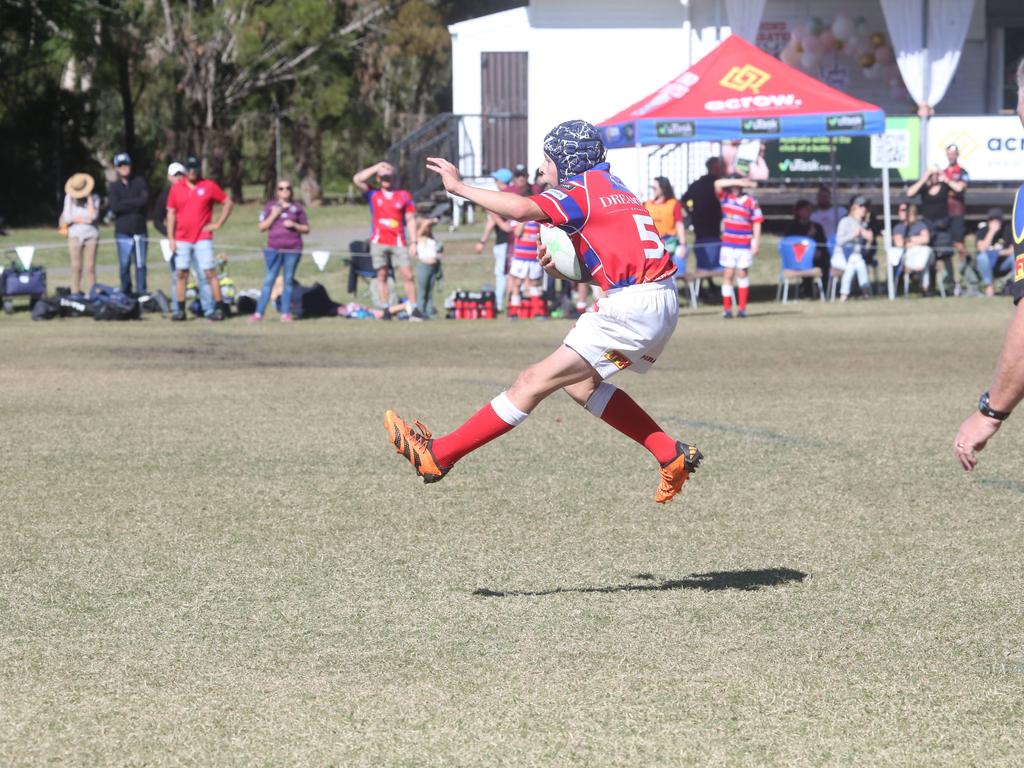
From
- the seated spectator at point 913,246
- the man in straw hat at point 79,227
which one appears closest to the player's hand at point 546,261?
the man in straw hat at point 79,227

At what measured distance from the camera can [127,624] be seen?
6.07m

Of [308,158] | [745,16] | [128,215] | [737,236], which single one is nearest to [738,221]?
[737,236]

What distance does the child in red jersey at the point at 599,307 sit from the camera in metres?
6.72

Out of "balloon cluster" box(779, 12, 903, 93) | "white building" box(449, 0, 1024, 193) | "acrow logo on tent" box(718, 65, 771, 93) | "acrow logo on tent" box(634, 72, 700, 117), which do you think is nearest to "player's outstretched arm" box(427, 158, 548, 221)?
"acrow logo on tent" box(634, 72, 700, 117)

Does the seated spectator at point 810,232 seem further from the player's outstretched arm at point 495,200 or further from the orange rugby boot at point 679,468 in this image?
the player's outstretched arm at point 495,200

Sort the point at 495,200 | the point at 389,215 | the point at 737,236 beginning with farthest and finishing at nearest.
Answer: the point at 737,236, the point at 389,215, the point at 495,200

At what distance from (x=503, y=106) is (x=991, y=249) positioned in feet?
50.9

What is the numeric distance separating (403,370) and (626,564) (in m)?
8.13

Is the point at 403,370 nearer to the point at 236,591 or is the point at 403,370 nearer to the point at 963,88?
the point at 236,591

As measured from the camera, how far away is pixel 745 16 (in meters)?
31.6

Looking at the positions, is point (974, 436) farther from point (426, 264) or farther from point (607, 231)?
point (426, 264)

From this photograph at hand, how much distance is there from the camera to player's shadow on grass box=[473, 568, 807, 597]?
21.7 ft

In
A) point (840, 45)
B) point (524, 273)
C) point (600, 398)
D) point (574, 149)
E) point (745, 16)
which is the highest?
point (745, 16)

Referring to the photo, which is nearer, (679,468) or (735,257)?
(679,468)
